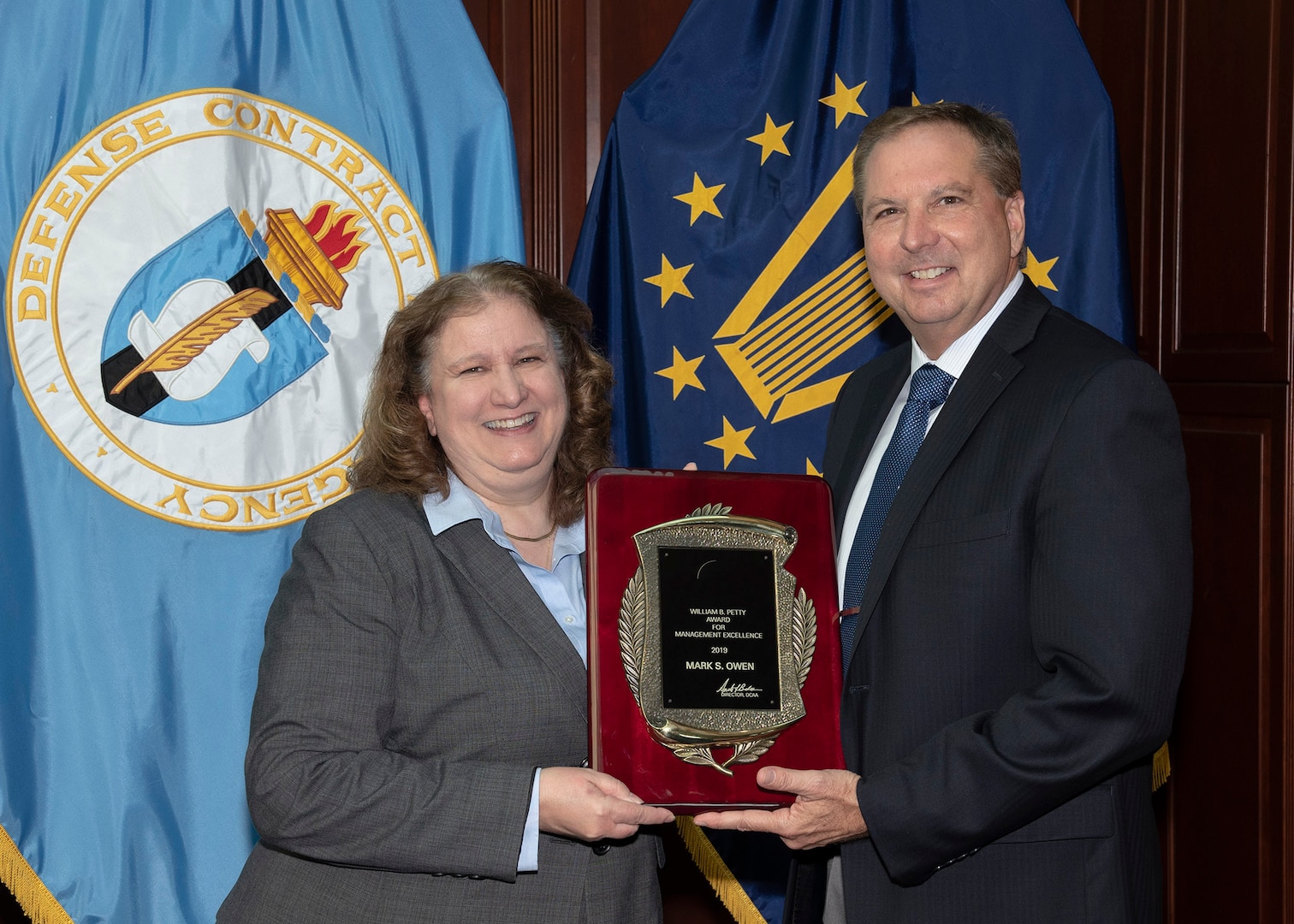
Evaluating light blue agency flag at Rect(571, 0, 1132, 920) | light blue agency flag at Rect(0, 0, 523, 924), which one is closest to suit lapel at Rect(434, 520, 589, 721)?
light blue agency flag at Rect(0, 0, 523, 924)

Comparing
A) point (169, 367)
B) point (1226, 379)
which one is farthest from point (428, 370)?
point (1226, 379)

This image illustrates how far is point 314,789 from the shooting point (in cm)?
149

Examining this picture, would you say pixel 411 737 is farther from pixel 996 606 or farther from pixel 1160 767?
pixel 1160 767

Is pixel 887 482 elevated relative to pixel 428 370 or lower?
lower

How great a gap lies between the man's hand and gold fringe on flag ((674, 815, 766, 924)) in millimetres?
1143

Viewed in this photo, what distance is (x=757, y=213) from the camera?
270 centimetres

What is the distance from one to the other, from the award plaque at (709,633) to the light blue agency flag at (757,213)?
110 centimetres

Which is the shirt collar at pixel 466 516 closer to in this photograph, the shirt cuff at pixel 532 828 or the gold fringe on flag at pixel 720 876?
the shirt cuff at pixel 532 828

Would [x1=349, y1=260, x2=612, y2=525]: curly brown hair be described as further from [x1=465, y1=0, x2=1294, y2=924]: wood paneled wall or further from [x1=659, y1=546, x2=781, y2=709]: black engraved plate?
[x1=465, y1=0, x2=1294, y2=924]: wood paneled wall

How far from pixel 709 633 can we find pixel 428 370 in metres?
0.63

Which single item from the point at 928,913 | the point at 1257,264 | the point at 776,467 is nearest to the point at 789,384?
the point at 776,467

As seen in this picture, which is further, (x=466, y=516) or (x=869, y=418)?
(x=869, y=418)

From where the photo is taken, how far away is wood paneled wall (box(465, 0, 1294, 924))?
2305mm

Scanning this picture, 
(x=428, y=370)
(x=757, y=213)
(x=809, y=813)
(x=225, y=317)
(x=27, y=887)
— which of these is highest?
(x=757, y=213)
